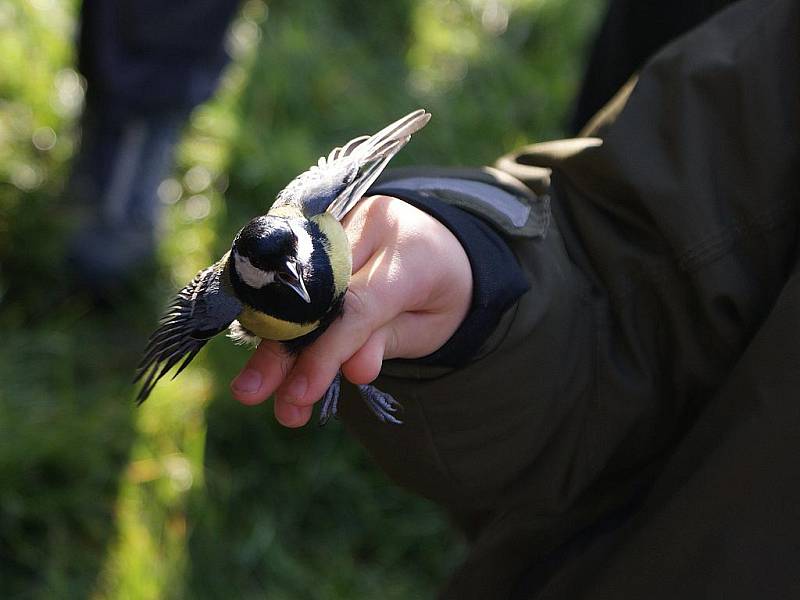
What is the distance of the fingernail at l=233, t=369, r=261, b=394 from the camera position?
114 centimetres

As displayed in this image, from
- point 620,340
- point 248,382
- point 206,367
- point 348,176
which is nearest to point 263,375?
point 248,382

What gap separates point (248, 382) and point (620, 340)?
0.55 meters

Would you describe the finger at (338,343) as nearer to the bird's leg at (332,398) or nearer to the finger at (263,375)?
the finger at (263,375)

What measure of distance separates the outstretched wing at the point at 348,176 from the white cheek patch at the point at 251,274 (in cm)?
14

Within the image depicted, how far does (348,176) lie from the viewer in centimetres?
130

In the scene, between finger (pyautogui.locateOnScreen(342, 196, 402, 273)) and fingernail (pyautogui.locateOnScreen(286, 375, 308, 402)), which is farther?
finger (pyautogui.locateOnScreen(342, 196, 402, 273))

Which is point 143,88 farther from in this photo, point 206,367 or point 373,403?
point 373,403

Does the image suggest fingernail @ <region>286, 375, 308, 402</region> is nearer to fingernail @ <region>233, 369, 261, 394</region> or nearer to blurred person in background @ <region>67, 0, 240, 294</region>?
fingernail @ <region>233, 369, 261, 394</region>

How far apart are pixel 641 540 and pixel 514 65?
8.66 feet

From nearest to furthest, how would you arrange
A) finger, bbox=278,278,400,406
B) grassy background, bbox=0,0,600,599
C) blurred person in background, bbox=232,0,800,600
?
finger, bbox=278,278,400,406 → blurred person in background, bbox=232,0,800,600 → grassy background, bbox=0,0,600,599

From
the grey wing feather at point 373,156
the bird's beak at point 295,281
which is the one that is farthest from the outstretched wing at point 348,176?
the bird's beak at point 295,281

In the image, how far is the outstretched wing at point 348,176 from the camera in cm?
126

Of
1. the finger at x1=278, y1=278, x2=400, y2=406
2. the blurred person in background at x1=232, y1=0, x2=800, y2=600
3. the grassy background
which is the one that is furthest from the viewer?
the grassy background

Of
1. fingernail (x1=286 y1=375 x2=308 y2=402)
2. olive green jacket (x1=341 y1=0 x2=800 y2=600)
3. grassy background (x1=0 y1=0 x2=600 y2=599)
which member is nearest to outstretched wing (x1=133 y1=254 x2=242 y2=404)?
fingernail (x1=286 y1=375 x2=308 y2=402)
